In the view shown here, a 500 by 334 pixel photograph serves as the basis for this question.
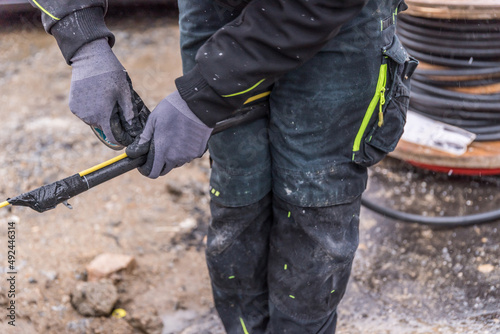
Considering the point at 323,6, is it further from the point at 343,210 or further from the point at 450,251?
the point at 450,251

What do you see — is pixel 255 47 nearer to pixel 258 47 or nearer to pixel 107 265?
pixel 258 47

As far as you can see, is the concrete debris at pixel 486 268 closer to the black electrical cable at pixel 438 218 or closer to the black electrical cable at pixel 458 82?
the black electrical cable at pixel 438 218

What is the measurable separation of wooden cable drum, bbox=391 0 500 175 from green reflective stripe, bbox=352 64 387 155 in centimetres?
108

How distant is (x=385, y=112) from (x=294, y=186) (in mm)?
345

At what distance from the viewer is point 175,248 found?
2.48 meters

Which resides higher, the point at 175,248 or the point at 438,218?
the point at 438,218

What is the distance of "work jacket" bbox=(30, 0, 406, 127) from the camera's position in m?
1.17

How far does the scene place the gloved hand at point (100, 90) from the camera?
1426 mm

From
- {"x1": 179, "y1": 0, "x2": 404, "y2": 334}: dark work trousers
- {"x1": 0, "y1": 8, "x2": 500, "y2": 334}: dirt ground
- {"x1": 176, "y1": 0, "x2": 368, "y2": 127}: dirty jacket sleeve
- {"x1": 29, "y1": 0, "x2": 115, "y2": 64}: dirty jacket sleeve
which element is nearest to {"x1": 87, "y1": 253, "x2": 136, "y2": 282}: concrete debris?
{"x1": 0, "y1": 8, "x2": 500, "y2": 334}: dirt ground

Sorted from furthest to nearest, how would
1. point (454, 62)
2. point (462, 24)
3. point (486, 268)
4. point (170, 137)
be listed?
point (454, 62) → point (462, 24) → point (486, 268) → point (170, 137)

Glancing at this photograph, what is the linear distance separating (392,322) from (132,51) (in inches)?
120

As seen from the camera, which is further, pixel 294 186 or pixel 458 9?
pixel 458 9

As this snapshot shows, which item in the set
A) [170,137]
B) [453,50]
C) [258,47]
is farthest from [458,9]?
[170,137]

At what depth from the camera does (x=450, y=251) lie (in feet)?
7.83
